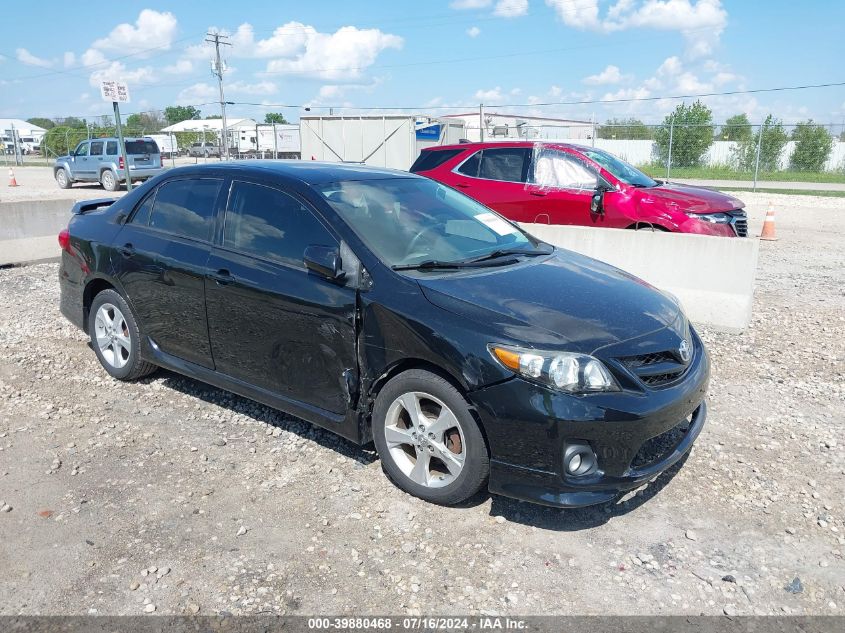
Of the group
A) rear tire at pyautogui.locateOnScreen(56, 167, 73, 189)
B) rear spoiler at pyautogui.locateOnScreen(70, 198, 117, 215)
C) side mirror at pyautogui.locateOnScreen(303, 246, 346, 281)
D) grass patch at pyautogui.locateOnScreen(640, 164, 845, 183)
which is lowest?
grass patch at pyautogui.locateOnScreen(640, 164, 845, 183)

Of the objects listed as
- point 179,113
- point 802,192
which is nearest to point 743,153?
point 802,192

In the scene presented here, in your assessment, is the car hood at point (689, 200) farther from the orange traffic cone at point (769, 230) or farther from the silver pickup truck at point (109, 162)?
the silver pickup truck at point (109, 162)

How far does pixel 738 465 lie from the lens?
3.99 meters

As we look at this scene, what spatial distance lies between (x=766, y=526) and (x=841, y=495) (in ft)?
2.06

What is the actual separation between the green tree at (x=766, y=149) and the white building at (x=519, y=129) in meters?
7.06

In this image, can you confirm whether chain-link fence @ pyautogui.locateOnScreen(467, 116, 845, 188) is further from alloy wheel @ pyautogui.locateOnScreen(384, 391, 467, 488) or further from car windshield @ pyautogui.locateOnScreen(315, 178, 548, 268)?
alloy wheel @ pyautogui.locateOnScreen(384, 391, 467, 488)

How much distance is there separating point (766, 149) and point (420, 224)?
101ft

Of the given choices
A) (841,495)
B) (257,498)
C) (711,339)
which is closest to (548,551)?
(257,498)

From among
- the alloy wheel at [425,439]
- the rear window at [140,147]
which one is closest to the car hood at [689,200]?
the alloy wheel at [425,439]

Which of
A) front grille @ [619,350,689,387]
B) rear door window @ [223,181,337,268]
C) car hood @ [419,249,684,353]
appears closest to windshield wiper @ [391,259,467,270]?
car hood @ [419,249,684,353]

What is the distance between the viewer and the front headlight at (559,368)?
119 inches

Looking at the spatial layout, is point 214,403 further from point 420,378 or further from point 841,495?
point 841,495

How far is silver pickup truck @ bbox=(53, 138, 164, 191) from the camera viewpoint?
2320 cm

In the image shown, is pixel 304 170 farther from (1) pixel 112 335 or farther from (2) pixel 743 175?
(2) pixel 743 175
